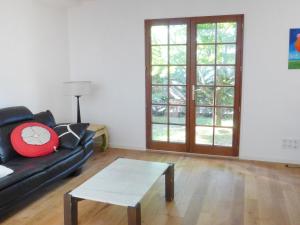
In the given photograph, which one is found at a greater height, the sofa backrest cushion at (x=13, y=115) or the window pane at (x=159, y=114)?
the sofa backrest cushion at (x=13, y=115)

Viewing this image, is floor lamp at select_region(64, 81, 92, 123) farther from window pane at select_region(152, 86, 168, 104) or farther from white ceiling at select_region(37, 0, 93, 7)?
white ceiling at select_region(37, 0, 93, 7)

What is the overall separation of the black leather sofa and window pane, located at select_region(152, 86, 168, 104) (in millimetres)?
1258

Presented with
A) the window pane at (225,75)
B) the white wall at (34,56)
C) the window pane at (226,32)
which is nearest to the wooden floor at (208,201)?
the window pane at (225,75)

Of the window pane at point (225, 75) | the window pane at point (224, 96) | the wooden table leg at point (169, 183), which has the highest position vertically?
the window pane at point (225, 75)

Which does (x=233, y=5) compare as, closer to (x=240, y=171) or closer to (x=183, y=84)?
(x=183, y=84)

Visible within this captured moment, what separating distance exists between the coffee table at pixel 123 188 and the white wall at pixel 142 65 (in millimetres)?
1832

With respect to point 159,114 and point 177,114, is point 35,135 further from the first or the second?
point 177,114

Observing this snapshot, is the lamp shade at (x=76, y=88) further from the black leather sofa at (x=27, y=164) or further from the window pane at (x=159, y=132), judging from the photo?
the window pane at (x=159, y=132)

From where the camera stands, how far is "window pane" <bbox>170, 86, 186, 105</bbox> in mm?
4562

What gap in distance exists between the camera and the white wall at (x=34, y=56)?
3.86 meters

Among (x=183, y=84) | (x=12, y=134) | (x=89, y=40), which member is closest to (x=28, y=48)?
(x=89, y=40)

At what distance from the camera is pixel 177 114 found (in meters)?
4.66

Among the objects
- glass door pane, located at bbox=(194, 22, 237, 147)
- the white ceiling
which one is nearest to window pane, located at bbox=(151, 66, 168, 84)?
glass door pane, located at bbox=(194, 22, 237, 147)

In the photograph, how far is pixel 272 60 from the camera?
160 inches
